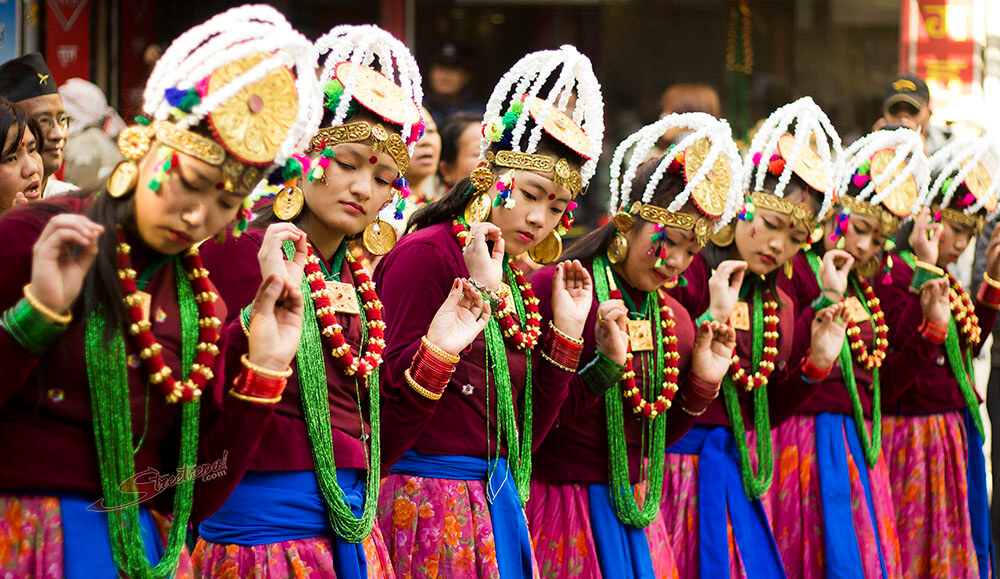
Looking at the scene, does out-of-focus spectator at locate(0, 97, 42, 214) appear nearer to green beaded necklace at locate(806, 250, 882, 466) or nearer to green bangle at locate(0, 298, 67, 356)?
green bangle at locate(0, 298, 67, 356)

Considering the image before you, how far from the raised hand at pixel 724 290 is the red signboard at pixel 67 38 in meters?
4.26

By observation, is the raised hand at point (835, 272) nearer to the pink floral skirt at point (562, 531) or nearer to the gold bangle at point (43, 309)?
the pink floral skirt at point (562, 531)

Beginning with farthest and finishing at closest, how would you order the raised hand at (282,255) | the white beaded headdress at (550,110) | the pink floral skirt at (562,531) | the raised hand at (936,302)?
the raised hand at (936,302)
the pink floral skirt at (562,531)
the white beaded headdress at (550,110)
the raised hand at (282,255)

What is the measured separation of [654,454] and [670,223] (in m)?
0.78

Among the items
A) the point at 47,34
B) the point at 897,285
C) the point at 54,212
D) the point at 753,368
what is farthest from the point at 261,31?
the point at 47,34

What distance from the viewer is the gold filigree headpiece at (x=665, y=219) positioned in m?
4.15

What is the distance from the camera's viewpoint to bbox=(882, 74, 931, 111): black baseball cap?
22.4 ft

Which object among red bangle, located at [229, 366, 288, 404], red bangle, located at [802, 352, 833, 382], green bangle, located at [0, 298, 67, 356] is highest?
green bangle, located at [0, 298, 67, 356]

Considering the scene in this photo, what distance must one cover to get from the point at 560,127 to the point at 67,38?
4523 mm

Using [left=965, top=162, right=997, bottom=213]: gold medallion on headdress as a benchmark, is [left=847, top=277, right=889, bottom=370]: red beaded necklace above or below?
below

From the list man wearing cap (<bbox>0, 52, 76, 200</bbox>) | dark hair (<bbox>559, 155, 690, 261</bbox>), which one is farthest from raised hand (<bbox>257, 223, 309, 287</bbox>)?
man wearing cap (<bbox>0, 52, 76, 200</bbox>)

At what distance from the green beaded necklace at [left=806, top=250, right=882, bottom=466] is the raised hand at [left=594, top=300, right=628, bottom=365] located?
1531 mm

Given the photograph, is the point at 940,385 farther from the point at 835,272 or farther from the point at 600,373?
the point at 600,373

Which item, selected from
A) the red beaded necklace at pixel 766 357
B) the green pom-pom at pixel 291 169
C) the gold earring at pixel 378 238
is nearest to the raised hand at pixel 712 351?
the red beaded necklace at pixel 766 357
